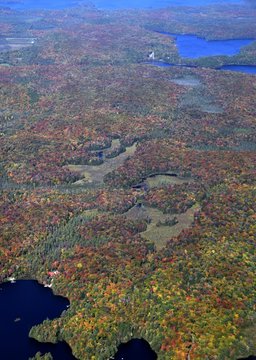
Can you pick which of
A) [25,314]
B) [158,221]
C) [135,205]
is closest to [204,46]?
[135,205]

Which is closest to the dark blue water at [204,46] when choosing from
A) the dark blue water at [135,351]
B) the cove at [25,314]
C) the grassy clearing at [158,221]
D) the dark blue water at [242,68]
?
the dark blue water at [242,68]

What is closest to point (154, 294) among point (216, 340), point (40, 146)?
point (216, 340)

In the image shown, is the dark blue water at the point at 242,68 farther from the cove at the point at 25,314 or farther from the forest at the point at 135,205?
the cove at the point at 25,314

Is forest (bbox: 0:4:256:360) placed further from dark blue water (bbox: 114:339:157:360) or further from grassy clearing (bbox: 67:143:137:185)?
dark blue water (bbox: 114:339:157:360)

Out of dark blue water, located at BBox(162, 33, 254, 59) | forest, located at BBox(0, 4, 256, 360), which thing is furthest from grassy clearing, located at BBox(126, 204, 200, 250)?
dark blue water, located at BBox(162, 33, 254, 59)

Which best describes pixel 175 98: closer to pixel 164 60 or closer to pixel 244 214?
pixel 164 60

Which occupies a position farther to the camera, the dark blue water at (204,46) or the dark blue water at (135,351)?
the dark blue water at (204,46)

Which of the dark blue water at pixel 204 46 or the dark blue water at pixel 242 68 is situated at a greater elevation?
the dark blue water at pixel 242 68
